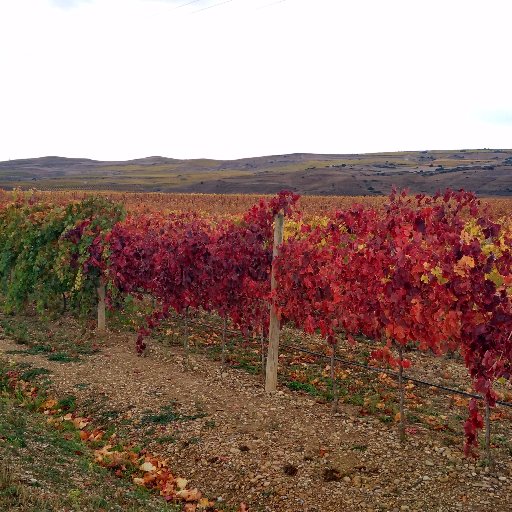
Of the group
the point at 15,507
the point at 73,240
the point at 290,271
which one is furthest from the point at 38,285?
the point at 15,507

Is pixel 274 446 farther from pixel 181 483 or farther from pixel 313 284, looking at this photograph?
pixel 313 284

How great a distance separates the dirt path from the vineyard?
0.44m

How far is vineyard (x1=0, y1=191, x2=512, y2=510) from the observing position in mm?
6289

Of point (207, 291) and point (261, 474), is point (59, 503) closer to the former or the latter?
point (261, 474)

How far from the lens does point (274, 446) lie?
7801 millimetres

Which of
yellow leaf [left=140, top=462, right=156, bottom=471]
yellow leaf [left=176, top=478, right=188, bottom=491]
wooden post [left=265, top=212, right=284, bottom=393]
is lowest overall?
yellow leaf [left=176, top=478, right=188, bottom=491]

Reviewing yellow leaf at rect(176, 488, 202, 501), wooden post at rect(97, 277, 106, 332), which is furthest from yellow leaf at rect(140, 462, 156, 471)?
wooden post at rect(97, 277, 106, 332)

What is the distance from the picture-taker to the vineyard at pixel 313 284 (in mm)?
6289

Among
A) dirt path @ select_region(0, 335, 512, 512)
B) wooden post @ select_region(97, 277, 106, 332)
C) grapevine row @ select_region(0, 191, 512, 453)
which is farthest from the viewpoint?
wooden post @ select_region(97, 277, 106, 332)

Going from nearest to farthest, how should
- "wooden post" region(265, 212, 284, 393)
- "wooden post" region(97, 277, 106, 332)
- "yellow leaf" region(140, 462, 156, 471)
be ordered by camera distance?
"yellow leaf" region(140, 462, 156, 471) < "wooden post" region(265, 212, 284, 393) < "wooden post" region(97, 277, 106, 332)

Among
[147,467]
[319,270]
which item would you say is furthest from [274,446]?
[319,270]

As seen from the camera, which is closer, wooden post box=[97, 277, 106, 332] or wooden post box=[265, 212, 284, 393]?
wooden post box=[265, 212, 284, 393]

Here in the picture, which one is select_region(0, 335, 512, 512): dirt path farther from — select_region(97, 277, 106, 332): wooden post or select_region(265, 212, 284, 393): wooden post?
select_region(97, 277, 106, 332): wooden post

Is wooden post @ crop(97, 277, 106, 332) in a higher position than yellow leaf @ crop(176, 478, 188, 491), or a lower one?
higher
